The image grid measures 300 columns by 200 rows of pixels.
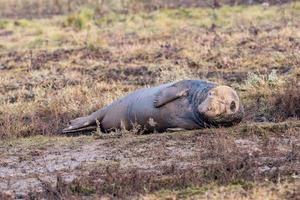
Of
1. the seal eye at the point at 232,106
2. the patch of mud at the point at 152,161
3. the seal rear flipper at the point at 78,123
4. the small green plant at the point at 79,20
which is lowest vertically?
the small green plant at the point at 79,20

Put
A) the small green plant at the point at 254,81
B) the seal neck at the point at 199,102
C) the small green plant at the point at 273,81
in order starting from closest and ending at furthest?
the seal neck at the point at 199,102 < the small green plant at the point at 273,81 < the small green plant at the point at 254,81

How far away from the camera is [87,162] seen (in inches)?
292

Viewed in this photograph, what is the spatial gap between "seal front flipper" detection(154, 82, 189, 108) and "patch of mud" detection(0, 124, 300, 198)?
0.51 meters

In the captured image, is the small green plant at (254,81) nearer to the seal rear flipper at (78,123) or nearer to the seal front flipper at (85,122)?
the seal front flipper at (85,122)

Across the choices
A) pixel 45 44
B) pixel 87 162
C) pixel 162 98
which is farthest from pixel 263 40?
pixel 87 162

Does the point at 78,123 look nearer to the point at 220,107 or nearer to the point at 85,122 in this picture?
the point at 85,122

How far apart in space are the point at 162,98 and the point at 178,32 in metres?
10.9

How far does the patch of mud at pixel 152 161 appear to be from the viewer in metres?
6.45

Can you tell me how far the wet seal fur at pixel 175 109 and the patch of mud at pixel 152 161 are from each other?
32 centimetres

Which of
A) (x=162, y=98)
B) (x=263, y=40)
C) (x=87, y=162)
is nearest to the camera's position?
(x=87, y=162)

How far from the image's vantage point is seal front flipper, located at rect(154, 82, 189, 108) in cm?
863

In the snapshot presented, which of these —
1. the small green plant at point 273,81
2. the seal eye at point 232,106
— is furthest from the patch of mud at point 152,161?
the small green plant at point 273,81

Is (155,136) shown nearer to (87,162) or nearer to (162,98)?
(162,98)

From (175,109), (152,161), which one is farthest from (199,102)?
(152,161)
